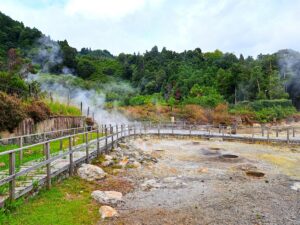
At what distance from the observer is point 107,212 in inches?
215

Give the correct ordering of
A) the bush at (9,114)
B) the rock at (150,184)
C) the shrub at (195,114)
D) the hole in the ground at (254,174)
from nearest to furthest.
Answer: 1. the rock at (150,184)
2. the hole in the ground at (254,174)
3. the bush at (9,114)
4. the shrub at (195,114)

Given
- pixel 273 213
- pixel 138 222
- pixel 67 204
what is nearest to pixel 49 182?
pixel 67 204

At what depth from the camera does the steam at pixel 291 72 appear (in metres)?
56.9

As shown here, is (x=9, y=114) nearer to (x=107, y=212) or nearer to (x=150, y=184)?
(x=150, y=184)

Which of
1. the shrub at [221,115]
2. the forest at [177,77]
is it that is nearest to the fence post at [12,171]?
the forest at [177,77]

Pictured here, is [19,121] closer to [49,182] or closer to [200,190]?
[49,182]

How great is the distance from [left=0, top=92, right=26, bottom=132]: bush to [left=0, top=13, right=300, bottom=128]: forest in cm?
1743

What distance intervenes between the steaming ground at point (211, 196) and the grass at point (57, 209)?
0.55 m

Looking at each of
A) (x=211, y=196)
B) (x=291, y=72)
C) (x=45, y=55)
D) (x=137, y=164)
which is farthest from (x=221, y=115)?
(x=45, y=55)

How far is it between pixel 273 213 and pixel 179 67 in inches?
2672

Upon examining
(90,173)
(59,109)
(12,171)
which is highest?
(59,109)

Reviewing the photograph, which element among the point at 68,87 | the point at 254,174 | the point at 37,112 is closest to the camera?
the point at 254,174

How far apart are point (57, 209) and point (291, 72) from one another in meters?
60.2

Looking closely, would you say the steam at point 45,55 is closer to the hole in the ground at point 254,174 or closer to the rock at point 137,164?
the rock at point 137,164
